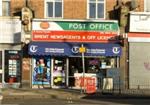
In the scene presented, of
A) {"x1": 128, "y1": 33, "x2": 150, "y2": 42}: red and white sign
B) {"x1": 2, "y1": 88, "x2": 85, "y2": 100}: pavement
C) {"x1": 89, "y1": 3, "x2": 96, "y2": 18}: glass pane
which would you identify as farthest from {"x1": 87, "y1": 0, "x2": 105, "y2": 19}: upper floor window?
{"x1": 2, "y1": 88, "x2": 85, "y2": 100}: pavement

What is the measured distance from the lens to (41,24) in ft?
112

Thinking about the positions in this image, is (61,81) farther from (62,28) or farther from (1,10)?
(1,10)

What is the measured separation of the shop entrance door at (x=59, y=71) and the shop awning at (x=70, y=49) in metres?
1.00

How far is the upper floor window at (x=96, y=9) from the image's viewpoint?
115 ft

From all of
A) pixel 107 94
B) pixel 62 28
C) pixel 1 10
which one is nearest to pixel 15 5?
pixel 1 10

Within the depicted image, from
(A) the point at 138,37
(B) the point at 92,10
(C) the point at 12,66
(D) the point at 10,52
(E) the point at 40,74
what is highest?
(B) the point at 92,10

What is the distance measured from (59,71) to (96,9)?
4.54m

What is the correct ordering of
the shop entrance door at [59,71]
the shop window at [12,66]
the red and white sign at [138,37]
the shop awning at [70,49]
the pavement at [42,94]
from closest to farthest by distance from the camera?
the pavement at [42,94] → the shop awning at [70,49] → the shop window at [12,66] → the red and white sign at [138,37] → the shop entrance door at [59,71]

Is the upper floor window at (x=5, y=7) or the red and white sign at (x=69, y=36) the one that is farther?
the upper floor window at (x=5, y=7)

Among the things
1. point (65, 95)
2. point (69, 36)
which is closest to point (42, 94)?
point (65, 95)

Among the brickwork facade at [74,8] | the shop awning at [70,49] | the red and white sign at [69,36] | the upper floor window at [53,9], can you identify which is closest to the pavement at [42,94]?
the shop awning at [70,49]

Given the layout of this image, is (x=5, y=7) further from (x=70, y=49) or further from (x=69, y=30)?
(x=70, y=49)

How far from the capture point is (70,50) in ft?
111

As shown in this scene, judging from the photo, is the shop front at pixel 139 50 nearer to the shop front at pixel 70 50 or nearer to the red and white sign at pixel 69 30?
the shop front at pixel 70 50
